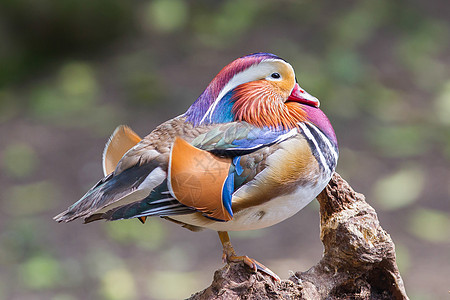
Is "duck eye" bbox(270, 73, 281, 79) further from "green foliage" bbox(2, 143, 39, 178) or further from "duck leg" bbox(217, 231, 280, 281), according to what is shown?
"green foliage" bbox(2, 143, 39, 178)

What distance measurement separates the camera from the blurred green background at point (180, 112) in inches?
112

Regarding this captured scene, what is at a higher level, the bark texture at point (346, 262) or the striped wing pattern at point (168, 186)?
the striped wing pattern at point (168, 186)

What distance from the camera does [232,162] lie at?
1.20m

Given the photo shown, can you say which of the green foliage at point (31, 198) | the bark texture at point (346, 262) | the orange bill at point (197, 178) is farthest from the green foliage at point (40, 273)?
the orange bill at point (197, 178)

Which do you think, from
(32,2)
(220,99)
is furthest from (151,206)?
(32,2)

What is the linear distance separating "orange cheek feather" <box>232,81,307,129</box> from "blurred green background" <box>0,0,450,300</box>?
135cm

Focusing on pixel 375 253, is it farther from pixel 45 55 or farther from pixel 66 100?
pixel 45 55

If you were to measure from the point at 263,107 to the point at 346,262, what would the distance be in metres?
0.48

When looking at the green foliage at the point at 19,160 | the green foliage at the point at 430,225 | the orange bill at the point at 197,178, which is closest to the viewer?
the orange bill at the point at 197,178

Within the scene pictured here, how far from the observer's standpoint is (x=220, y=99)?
1283 millimetres

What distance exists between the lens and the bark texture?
4.71 feet

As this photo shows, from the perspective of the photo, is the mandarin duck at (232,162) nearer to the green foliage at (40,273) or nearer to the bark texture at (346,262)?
the bark texture at (346,262)

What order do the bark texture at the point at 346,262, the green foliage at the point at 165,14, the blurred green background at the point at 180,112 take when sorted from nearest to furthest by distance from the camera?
the bark texture at the point at 346,262, the blurred green background at the point at 180,112, the green foliage at the point at 165,14

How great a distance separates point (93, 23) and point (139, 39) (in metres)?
0.32
